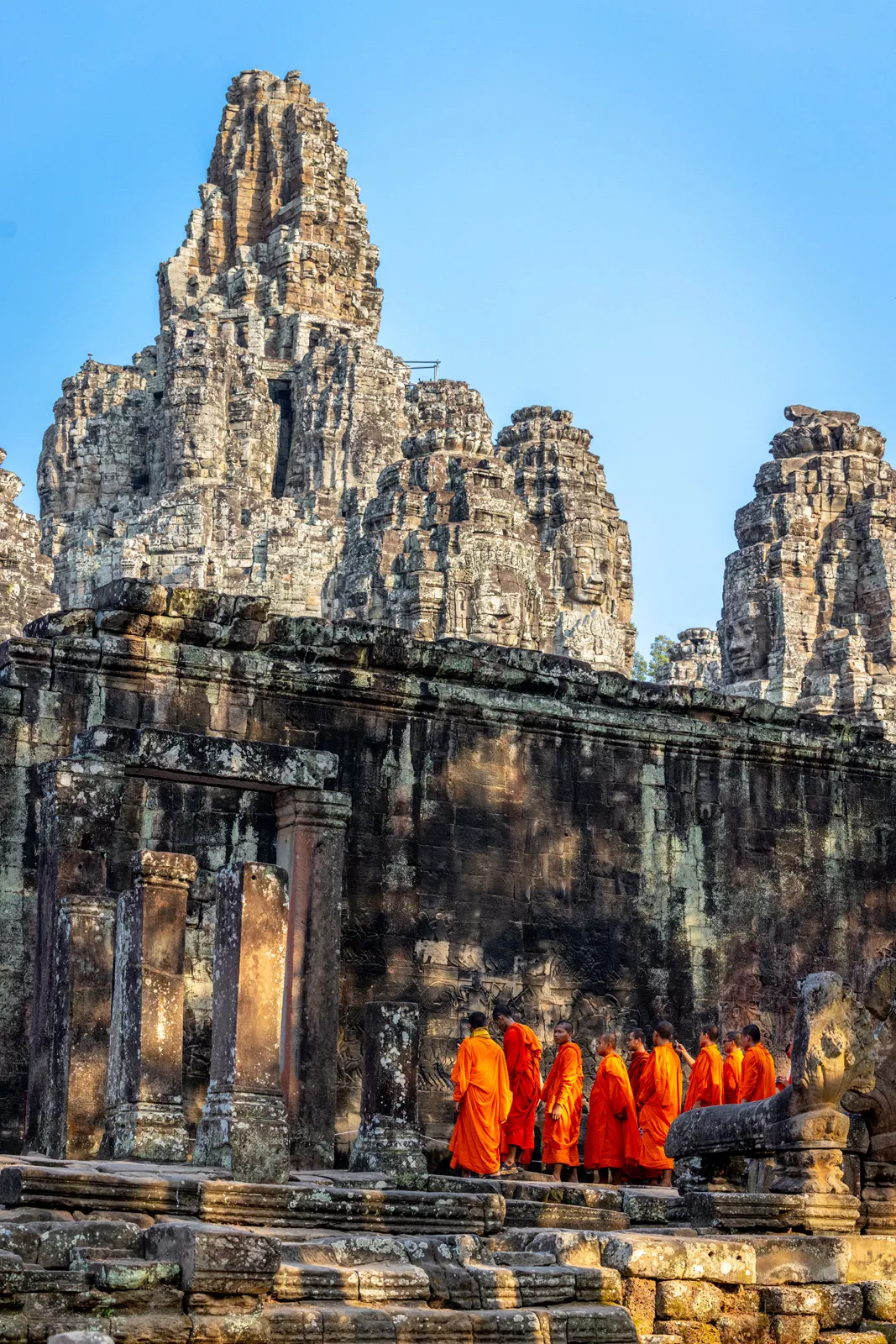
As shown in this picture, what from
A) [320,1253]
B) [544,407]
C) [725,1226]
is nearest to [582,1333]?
[320,1253]

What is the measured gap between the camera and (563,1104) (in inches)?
627

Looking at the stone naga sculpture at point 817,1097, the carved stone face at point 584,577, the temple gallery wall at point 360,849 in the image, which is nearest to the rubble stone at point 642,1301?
the stone naga sculpture at point 817,1097

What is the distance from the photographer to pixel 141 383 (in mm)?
64625

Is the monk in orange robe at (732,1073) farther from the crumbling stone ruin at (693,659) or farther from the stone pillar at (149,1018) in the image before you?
the crumbling stone ruin at (693,659)

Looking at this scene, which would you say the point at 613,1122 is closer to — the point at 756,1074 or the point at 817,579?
the point at 756,1074

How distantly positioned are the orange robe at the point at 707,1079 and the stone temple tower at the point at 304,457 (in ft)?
70.9

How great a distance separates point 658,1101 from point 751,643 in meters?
28.5

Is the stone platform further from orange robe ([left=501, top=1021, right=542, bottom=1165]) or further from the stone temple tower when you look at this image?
the stone temple tower

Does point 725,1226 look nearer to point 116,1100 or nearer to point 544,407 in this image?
point 116,1100

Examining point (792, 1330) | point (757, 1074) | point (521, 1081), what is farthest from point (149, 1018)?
point (757, 1074)

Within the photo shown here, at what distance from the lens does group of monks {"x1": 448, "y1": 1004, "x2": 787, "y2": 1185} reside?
1582 centimetres

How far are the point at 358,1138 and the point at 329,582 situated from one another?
30290 millimetres

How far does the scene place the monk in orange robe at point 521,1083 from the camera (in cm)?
1575

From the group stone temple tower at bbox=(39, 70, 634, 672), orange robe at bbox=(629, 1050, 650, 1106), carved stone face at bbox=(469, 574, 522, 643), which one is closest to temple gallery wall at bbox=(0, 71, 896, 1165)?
orange robe at bbox=(629, 1050, 650, 1106)
